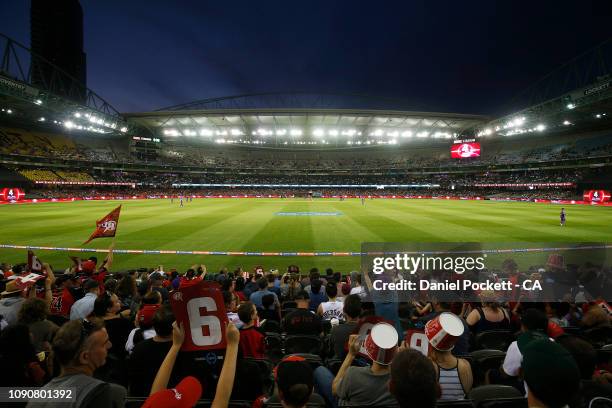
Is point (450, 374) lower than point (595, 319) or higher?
higher

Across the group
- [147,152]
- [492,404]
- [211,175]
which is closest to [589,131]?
[492,404]

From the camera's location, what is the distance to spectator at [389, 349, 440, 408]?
2.08m

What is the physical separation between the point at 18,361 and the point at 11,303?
312cm

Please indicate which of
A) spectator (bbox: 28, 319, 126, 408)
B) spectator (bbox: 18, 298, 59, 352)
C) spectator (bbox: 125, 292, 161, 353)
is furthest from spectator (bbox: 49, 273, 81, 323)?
spectator (bbox: 28, 319, 126, 408)

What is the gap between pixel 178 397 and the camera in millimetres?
2035

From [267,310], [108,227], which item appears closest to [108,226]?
[108,227]

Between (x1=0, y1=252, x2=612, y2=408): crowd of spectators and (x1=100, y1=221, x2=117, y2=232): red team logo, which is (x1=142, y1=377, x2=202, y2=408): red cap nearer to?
(x1=0, y1=252, x2=612, y2=408): crowd of spectators

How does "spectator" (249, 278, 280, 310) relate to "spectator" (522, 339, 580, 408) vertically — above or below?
below

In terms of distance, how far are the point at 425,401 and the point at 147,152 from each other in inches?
4090

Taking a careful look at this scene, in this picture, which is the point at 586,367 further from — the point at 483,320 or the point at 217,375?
the point at 217,375

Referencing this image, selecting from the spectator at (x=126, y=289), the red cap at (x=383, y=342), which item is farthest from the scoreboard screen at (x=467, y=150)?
the red cap at (x=383, y=342)

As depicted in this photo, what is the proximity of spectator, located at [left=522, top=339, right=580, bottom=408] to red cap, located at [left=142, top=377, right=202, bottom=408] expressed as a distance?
2.28 metres

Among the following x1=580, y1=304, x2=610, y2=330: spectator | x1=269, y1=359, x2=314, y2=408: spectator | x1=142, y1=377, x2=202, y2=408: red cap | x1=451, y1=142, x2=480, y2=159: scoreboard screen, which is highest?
x1=451, y1=142, x2=480, y2=159: scoreboard screen

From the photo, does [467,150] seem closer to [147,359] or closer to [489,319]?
[489,319]
